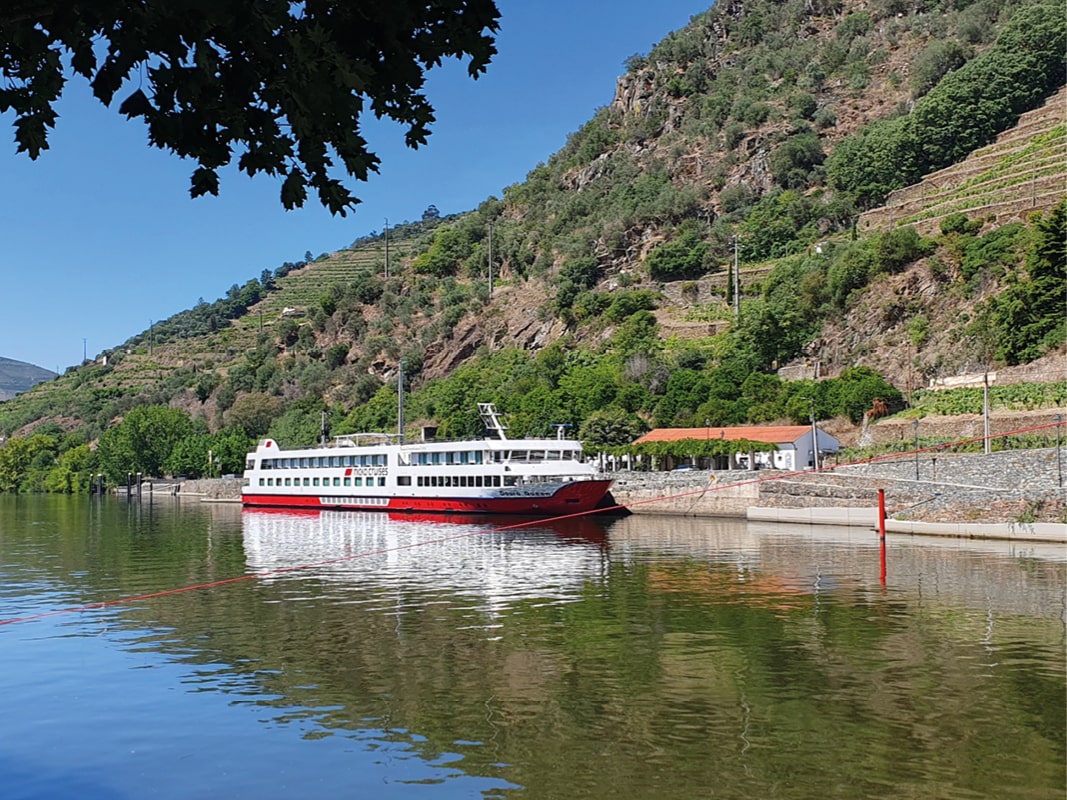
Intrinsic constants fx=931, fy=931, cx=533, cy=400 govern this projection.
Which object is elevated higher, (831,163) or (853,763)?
(831,163)

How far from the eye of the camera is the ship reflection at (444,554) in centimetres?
2366

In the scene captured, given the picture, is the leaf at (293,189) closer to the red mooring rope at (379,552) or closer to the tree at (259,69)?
the tree at (259,69)

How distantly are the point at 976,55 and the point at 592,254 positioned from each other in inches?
1817

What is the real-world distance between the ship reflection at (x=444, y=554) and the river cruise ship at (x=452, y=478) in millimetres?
1297

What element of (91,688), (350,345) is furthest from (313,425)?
(91,688)

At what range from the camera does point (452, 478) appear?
52875mm

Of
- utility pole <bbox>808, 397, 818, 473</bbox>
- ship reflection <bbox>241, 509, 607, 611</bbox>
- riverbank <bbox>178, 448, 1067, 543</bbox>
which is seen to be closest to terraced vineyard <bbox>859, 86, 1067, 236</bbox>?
utility pole <bbox>808, 397, 818, 473</bbox>

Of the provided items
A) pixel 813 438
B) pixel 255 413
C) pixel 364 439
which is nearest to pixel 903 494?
pixel 813 438

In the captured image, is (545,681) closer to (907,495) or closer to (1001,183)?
(907,495)

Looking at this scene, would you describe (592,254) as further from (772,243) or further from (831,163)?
(831,163)

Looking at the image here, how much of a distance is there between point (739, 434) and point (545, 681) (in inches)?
1735

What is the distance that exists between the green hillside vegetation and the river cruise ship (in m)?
12.9

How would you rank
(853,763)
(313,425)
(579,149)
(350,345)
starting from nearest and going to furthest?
(853,763) < (313,425) < (350,345) < (579,149)

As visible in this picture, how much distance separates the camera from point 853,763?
31.4 feet
